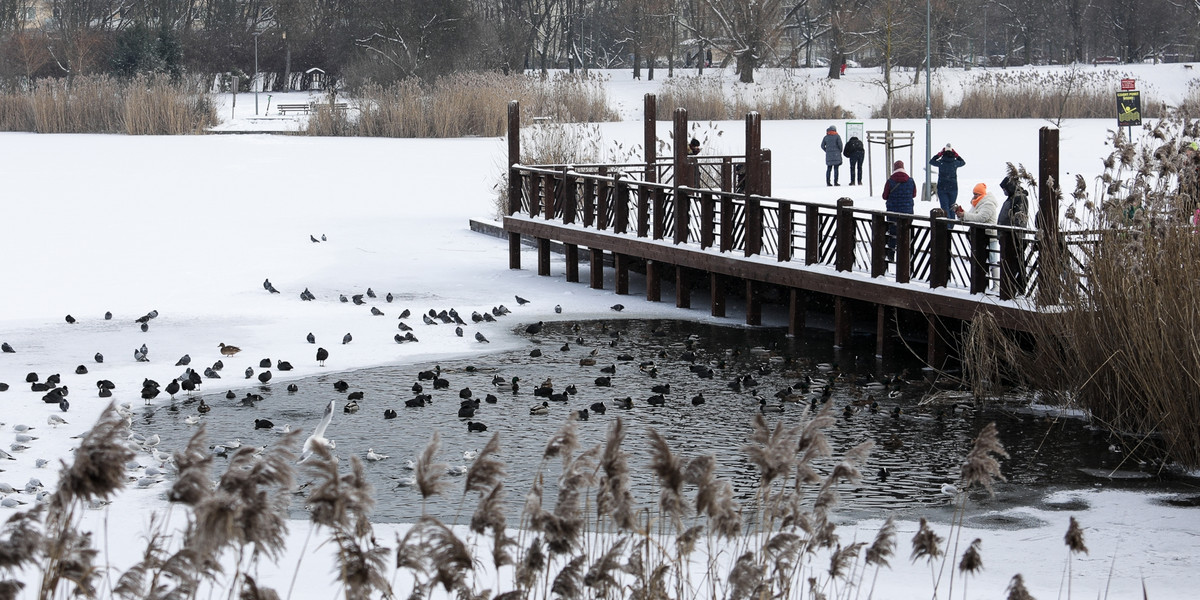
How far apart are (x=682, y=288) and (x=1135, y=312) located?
7.27 metres

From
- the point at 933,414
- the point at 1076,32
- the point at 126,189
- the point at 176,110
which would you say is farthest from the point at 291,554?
the point at 1076,32

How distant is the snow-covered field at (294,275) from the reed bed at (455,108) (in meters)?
0.86

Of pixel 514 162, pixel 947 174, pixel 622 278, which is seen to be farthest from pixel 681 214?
pixel 947 174

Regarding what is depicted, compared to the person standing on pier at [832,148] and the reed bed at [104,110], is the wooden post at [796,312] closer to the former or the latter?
the person standing on pier at [832,148]

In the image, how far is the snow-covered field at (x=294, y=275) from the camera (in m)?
7.66

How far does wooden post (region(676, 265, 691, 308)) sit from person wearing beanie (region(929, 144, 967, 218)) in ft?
17.5

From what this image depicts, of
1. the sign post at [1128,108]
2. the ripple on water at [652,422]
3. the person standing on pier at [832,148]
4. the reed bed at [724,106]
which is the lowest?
the ripple on water at [652,422]

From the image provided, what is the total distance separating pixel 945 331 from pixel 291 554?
7.40 m

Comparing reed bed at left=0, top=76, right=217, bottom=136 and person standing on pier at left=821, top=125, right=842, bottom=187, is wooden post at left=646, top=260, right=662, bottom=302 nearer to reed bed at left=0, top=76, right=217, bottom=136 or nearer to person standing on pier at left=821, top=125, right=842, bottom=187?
person standing on pier at left=821, top=125, right=842, bottom=187

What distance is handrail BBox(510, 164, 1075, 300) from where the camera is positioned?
39.1 ft

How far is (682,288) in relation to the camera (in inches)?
643

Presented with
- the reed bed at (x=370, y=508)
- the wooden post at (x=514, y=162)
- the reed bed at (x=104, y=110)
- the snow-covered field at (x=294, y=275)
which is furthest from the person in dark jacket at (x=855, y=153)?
the reed bed at (x=370, y=508)

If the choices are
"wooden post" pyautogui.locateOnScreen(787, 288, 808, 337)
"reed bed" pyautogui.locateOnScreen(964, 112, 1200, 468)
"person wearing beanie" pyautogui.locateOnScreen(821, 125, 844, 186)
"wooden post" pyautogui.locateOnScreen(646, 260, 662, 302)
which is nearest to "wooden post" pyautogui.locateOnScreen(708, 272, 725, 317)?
"wooden post" pyautogui.locateOnScreen(646, 260, 662, 302)

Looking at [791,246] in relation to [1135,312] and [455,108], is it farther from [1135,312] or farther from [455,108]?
[455,108]
